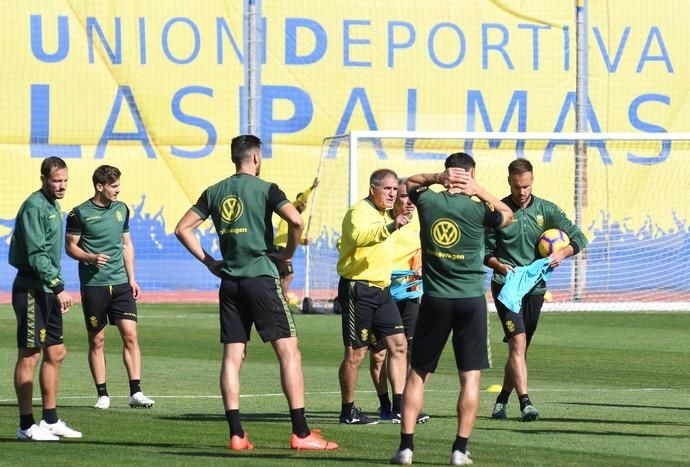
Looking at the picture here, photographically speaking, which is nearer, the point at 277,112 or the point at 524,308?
the point at 524,308

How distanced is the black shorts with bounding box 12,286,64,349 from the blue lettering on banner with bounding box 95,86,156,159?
837 inches

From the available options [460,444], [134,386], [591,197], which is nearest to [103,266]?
[134,386]

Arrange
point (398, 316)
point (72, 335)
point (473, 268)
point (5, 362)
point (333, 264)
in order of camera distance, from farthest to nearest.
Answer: point (333, 264)
point (72, 335)
point (5, 362)
point (398, 316)
point (473, 268)

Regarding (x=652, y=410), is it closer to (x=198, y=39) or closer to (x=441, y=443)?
(x=441, y=443)

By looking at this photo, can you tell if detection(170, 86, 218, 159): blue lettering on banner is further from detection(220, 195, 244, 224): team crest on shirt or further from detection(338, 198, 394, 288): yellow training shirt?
detection(220, 195, 244, 224): team crest on shirt

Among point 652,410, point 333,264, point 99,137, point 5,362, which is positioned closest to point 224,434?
point 652,410

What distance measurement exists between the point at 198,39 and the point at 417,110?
16.3 ft

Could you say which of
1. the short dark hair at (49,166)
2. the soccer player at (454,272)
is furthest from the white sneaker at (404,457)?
the short dark hair at (49,166)

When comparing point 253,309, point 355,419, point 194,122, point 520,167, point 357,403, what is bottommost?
point 357,403

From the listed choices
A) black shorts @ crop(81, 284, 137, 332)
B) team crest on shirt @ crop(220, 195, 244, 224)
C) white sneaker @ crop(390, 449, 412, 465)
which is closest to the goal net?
black shorts @ crop(81, 284, 137, 332)

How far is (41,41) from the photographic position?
32156mm

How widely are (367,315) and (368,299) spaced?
130 mm

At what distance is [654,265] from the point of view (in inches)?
1280

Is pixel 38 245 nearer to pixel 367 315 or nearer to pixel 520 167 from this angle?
pixel 367 315
